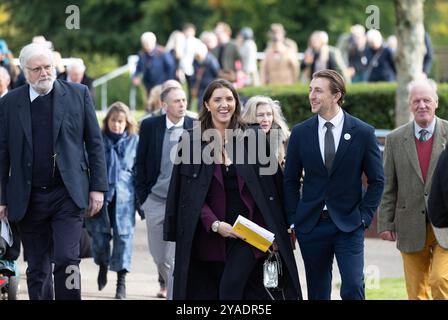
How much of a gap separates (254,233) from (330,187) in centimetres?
78

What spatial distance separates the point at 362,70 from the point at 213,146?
59.0 feet

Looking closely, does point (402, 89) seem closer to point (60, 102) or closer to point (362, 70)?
point (362, 70)

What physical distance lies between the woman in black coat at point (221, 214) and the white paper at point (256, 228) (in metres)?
0.13

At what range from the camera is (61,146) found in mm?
9875

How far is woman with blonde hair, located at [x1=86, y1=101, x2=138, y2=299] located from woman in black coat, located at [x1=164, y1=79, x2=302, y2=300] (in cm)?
357

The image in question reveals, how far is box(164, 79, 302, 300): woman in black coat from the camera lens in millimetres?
9242

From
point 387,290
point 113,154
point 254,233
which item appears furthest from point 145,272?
point 254,233

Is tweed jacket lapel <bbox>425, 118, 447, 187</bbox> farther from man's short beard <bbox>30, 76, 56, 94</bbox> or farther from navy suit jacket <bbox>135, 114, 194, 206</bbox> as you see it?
man's short beard <bbox>30, 76, 56, 94</bbox>

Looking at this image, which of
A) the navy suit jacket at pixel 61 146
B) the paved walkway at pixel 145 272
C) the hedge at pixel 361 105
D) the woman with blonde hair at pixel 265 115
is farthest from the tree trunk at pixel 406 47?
the navy suit jacket at pixel 61 146

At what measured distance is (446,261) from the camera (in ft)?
32.8

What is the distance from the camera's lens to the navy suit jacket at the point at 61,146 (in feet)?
32.3

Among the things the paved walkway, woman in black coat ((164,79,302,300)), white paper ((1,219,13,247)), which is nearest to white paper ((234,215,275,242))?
woman in black coat ((164,79,302,300))

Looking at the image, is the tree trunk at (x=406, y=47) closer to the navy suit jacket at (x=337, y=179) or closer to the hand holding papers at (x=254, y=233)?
the navy suit jacket at (x=337, y=179)

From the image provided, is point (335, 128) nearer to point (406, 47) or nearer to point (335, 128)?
point (335, 128)
